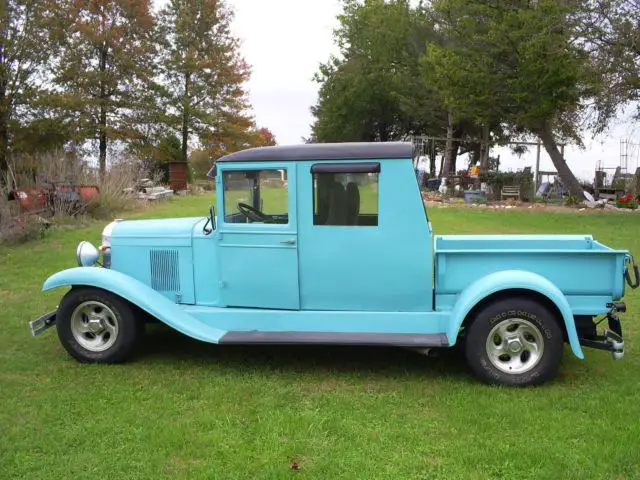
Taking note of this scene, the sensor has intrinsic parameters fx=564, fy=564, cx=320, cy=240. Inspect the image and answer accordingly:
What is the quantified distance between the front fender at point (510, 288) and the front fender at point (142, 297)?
6.68ft

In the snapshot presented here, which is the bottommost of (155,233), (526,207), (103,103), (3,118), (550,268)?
(526,207)

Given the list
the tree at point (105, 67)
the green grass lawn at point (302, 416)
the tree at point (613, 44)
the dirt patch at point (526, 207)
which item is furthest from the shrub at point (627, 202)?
the tree at point (105, 67)

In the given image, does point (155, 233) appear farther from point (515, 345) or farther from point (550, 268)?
point (550, 268)

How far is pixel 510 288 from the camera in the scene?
4531mm

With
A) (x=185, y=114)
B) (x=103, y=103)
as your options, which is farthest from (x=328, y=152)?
(x=185, y=114)

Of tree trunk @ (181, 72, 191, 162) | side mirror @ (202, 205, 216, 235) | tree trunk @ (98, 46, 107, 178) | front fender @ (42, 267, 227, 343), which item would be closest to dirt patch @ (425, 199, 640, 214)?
tree trunk @ (98, 46, 107, 178)

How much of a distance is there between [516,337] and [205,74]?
36584mm

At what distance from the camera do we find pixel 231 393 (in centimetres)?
454

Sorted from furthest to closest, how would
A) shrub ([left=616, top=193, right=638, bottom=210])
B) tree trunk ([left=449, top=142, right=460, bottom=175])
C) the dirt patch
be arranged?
1. tree trunk ([left=449, top=142, right=460, bottom=175])
2. shrub ([left=616, top=193, right=638, bottom=210])
3. the dirt patch

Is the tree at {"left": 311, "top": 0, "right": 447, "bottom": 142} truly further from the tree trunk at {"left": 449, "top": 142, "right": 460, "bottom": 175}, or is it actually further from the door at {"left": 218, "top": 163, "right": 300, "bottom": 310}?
the door at {"left": 218, "top": 163, "right": 300, "bottom": 310}

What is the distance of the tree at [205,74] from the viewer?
120 feet

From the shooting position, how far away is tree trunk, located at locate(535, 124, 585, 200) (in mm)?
23375

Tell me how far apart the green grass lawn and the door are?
71 cm

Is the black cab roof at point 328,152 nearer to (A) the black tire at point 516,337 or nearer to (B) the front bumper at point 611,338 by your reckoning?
(A) the black tire at point 516,337
